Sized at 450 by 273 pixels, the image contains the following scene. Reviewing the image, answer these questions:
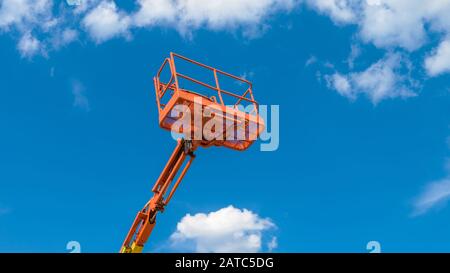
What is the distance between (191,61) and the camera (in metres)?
18.1

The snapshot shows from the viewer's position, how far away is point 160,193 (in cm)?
1919

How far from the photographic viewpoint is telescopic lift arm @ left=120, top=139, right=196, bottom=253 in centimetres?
1855

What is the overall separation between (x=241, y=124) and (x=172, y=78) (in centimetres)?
290

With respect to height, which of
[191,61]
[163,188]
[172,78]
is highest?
[191,61]

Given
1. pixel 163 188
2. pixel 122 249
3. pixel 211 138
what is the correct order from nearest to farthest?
pixel 211 138
pixel 163 188
pixel 122 249

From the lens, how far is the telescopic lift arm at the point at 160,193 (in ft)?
60.8
